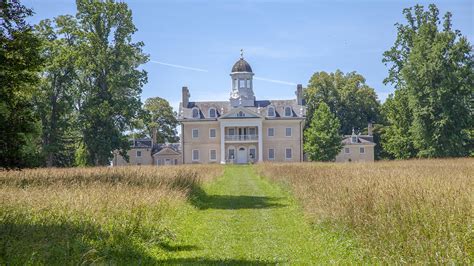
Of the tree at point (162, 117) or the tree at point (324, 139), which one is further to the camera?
the tree at point (162, 117)

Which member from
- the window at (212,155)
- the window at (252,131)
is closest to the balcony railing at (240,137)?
the window at (252,131)

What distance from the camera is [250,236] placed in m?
11.4

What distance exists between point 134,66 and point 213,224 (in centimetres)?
3757

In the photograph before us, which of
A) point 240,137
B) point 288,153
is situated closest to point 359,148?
point 288,153

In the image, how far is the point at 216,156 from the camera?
223 feet

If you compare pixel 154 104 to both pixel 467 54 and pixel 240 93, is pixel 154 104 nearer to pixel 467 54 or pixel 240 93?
pixel 240 93

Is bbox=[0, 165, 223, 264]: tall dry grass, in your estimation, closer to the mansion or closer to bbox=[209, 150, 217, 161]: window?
the mansion

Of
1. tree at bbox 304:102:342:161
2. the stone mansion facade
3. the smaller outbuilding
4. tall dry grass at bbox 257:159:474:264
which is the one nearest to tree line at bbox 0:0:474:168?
tree at bbox 304:102:342:161

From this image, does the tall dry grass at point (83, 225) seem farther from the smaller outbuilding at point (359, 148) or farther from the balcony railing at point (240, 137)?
the smaller outbuilding at point (359, 148)

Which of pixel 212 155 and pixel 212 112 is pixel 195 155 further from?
pixel 212 112

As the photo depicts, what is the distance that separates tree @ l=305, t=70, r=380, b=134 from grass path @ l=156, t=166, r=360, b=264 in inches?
2548

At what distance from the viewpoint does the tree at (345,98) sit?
266 ft

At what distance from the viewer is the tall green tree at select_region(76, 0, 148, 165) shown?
45.9 m

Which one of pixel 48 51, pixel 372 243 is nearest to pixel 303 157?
pixel 48 51
